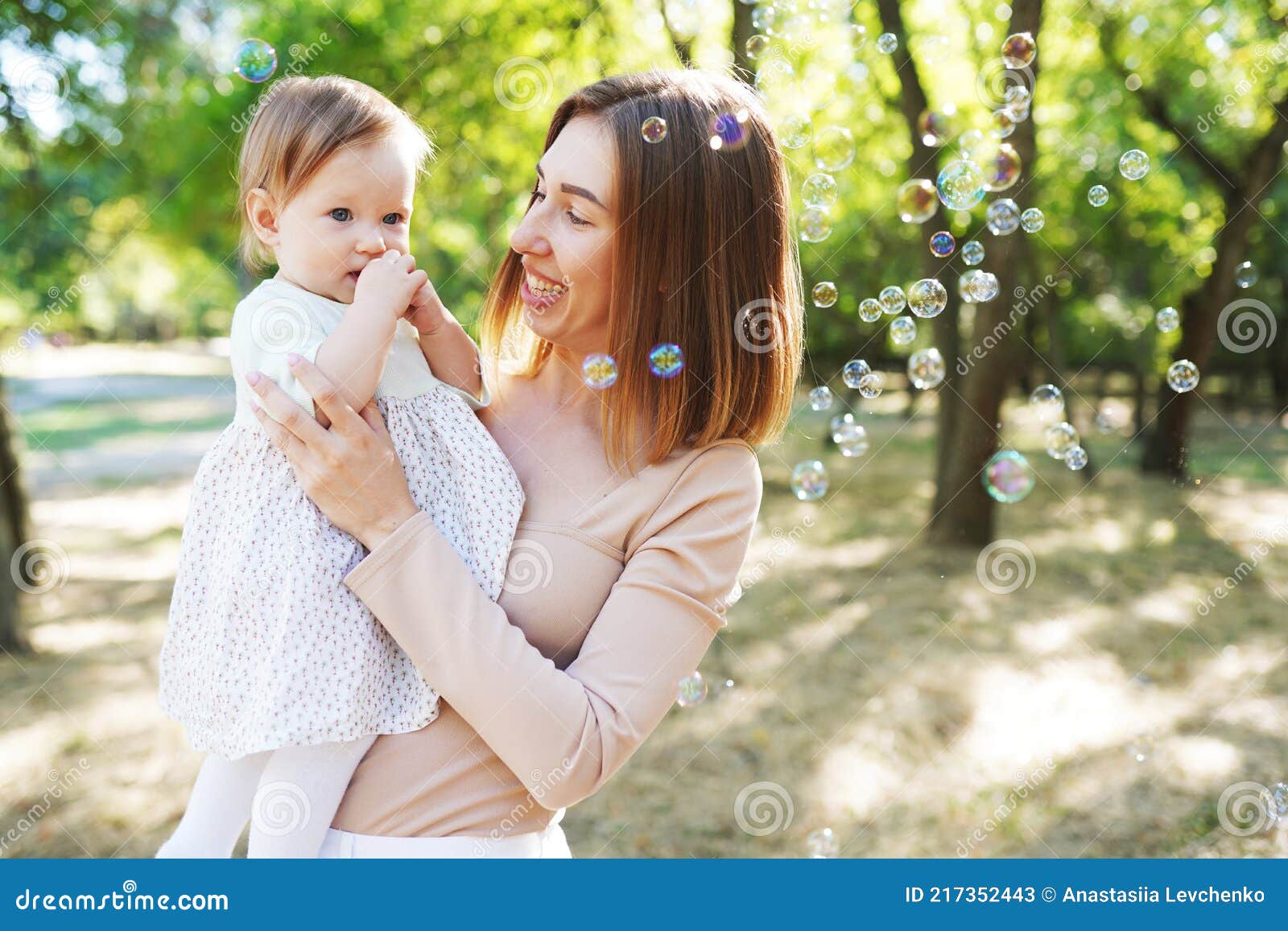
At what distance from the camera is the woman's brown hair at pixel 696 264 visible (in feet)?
5.40

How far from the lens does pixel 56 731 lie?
16.7 ft

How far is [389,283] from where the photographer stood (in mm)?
1604

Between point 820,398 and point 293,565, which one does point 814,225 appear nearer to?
point 820,398

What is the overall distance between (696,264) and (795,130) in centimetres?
87

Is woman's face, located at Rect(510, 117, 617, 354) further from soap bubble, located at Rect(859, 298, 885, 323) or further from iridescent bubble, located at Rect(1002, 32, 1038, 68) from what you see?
iridescent bubble, located at Rect(1002, 32, 1038, 68)

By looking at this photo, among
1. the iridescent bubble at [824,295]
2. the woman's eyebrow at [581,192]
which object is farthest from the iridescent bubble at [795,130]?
the woman's eyebrow at [581,192]

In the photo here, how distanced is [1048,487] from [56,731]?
9582mm

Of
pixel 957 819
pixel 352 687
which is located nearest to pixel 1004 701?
pixel 957 819

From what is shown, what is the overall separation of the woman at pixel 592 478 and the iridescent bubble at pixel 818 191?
2.49 feet

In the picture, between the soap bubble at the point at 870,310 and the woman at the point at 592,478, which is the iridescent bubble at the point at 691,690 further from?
the soap bubble at the point at 870,310

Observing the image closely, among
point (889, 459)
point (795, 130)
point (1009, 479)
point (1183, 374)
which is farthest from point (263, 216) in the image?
point (889, 459)

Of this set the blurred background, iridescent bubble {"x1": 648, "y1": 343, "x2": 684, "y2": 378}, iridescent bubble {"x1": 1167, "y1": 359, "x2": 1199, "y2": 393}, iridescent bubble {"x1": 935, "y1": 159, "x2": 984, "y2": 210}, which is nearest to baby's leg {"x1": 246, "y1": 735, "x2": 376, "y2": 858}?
iridescent bubble {"x1": 648, "y1": 343, "x2": 684, "y2": 378}

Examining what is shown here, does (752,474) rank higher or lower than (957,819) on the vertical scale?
higher
